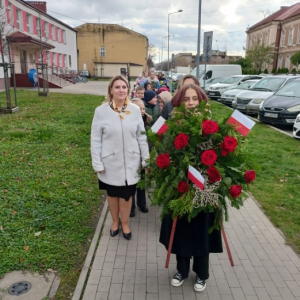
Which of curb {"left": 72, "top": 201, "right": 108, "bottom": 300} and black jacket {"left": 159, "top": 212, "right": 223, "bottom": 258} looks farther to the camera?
curb {"left": 72, "top": 201, "right": 108, "bottom": 300}

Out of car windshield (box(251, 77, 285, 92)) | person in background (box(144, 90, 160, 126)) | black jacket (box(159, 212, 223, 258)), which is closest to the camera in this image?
black jacket (box(159, 212, 223, 258))

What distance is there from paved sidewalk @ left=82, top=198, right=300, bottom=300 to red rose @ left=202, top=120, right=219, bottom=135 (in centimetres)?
154

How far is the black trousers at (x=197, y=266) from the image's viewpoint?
288 cm

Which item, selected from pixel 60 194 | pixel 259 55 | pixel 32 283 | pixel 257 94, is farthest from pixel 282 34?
pixel 32 283

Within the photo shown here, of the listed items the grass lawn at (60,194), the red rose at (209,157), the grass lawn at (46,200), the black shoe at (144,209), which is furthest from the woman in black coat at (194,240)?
the black shoe at (144,209)

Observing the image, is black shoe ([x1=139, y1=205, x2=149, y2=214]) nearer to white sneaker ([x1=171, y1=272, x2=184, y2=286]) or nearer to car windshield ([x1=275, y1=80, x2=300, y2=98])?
white sneaker ([x1=171, y1=272, x2=184, y2=286])

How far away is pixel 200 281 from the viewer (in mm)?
2957

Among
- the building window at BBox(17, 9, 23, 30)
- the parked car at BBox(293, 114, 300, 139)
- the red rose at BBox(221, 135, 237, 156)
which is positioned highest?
the building window at BBox(17, 9, 23, 30)

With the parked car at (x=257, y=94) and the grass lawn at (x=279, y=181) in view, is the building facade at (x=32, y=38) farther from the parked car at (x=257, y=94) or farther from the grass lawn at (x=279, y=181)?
the grass lawn at (x=279, y=181)

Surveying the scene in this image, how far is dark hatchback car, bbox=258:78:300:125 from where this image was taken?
33.5 feet

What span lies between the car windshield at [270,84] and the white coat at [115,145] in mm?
12010

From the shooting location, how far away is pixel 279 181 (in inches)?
227

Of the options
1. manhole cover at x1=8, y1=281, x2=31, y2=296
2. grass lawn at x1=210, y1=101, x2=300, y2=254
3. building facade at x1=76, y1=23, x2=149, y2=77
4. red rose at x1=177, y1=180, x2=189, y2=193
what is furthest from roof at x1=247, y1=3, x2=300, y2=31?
manhole cover at x1=8, y1=281, x2=31, y2=296

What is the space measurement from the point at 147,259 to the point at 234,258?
95cm
